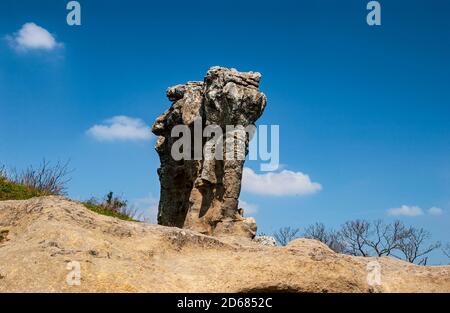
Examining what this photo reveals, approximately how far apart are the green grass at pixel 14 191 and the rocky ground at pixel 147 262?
858 centimetres

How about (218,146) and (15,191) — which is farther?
(15,191)

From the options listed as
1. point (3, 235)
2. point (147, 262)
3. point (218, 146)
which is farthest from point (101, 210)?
point (147, 262)

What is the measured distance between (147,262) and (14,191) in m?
11.5

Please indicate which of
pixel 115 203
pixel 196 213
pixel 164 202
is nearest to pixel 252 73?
pixel 196 213

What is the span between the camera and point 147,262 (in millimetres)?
4766

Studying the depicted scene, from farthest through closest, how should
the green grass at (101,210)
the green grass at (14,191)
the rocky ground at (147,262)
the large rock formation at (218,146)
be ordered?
the green grass at (101,210), the green grass at (14,191), the large rock formation at (218,146), the rocky ground at (147,262)

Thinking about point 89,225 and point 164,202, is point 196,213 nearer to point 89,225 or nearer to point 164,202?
point 164,202

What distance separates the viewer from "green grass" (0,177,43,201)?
1423 cm

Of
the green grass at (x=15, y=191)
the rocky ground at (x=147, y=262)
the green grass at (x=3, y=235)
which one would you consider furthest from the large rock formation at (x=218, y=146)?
the green grass at (x=3, y=235)

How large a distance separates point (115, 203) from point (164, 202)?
139 inches

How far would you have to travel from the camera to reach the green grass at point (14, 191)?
1423cm
